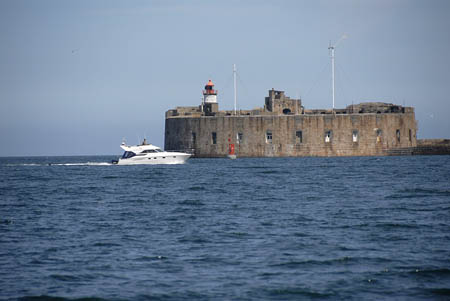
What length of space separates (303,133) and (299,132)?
49 cm

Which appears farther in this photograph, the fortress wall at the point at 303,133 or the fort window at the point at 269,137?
the fort window at the point at 269,137

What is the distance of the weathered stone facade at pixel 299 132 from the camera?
246ft

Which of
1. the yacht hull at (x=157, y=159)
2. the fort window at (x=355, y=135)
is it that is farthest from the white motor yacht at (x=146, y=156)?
the fort window at (x=355, y=135)

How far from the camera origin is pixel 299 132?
7531 centimetres

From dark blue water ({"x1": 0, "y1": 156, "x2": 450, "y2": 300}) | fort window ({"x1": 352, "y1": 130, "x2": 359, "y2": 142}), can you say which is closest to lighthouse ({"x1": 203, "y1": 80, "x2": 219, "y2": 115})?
fort window ({"x1": 352, "y1": 130, "x2": 359, "y2": 142})

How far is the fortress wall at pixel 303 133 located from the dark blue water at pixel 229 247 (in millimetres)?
44969

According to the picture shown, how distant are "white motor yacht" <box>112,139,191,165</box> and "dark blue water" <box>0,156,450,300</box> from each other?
93.2 ft

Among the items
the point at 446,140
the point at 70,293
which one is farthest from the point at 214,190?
the point at 446,140

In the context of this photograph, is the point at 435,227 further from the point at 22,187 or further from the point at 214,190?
the point at 22,187

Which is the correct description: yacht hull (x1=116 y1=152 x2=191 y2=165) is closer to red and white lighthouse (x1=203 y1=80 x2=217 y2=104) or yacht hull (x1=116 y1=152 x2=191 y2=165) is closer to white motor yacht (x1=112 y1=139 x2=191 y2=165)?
white motor yacht (x1=112 y1=139 x2=191 y2=165)

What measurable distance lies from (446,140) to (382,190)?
5062 centimetres

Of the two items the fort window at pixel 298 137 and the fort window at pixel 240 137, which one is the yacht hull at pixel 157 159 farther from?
the fort window at pixel 298 137

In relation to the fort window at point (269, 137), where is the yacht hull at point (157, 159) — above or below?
below

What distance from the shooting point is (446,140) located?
78.9m
